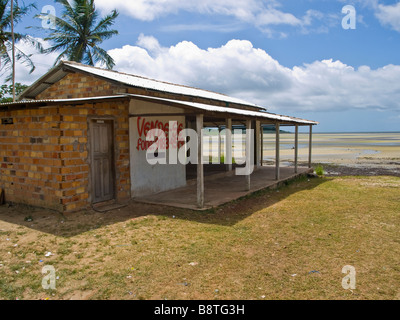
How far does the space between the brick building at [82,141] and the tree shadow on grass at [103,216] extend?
0.95ft

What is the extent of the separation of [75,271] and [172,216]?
3079mm

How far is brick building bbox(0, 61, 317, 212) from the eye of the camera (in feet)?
23.3

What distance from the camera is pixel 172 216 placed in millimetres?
7363

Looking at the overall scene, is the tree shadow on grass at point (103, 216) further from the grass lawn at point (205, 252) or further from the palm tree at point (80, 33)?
the palm tree at point (80, 33)

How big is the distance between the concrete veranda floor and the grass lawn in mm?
441

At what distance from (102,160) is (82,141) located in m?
0.81

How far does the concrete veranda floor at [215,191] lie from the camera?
27.8 ft

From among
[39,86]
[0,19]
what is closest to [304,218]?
[39,86]

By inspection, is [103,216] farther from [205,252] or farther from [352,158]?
[352,158]

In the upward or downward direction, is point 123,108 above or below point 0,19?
below
